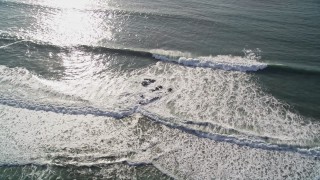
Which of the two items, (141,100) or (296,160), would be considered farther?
(141,100)

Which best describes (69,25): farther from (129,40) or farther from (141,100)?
(141,100)

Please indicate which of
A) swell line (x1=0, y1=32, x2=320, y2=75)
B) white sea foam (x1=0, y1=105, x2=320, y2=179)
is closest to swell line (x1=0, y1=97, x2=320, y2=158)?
white sea foam (x1=0, y1=105, x2=320, y2=179)

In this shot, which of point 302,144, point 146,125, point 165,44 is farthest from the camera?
point 165,44

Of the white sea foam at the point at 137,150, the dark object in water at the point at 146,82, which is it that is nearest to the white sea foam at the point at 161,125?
the white sea foam at the point at 137,150

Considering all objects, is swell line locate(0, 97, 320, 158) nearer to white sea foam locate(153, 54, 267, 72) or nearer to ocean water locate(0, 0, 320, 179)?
ocean water locate(0, 0, 320, 179)

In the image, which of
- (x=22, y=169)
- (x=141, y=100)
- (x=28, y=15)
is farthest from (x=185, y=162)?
(x=28, y=15)

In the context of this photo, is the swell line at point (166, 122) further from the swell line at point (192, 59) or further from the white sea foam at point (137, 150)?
the swell line at point (192, 59)

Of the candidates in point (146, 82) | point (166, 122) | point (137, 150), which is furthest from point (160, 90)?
point (137, 150)
